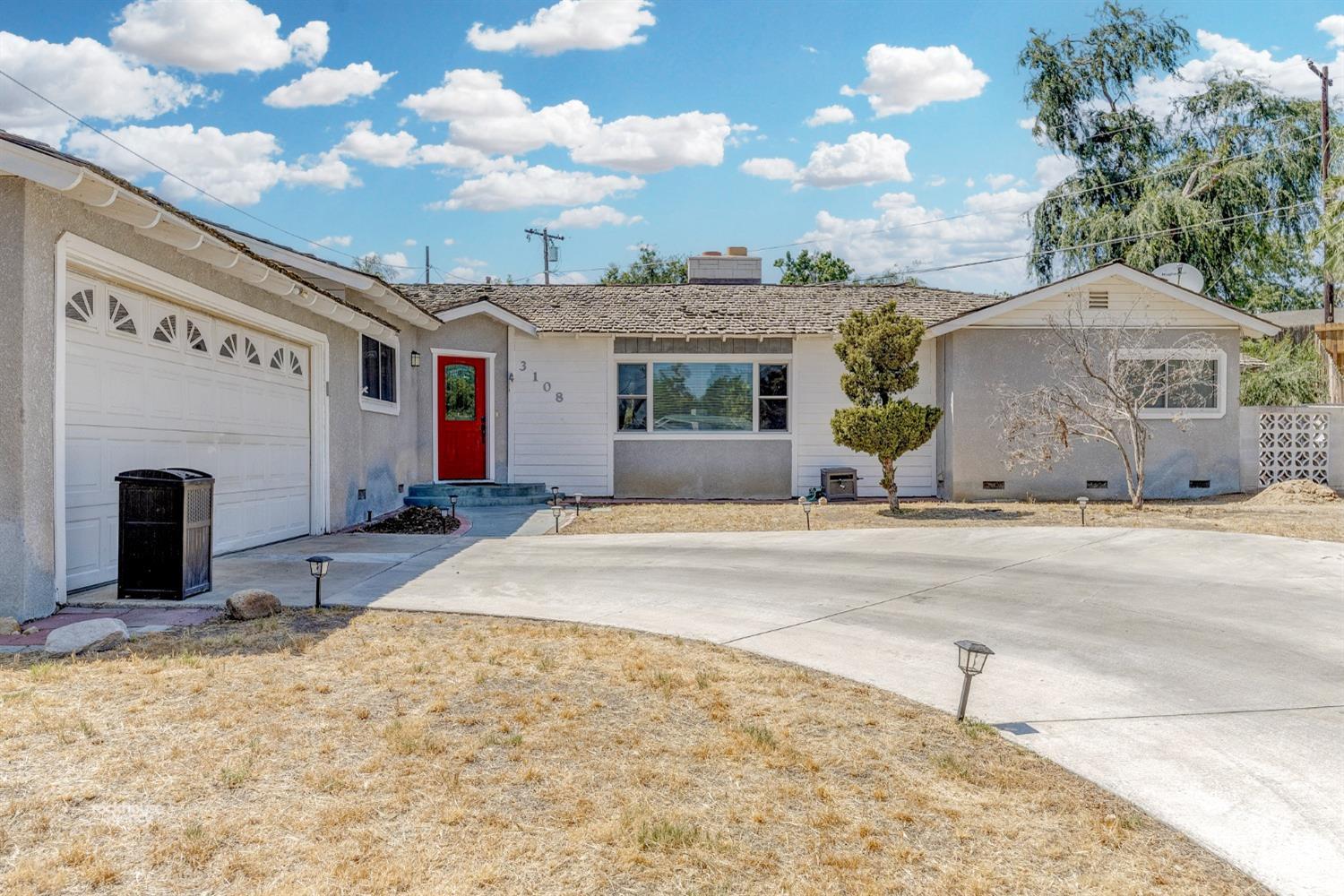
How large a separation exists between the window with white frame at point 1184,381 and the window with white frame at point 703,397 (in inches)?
244

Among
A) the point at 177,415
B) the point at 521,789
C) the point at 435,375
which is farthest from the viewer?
the point at 435,375

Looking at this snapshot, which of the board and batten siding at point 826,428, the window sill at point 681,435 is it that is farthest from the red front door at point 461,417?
the board and batten siding at point 826,428

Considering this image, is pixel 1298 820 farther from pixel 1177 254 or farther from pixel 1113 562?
pixel 1177 254

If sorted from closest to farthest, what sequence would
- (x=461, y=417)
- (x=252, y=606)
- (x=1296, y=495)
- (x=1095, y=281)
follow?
(x=252, y=606)
(x=1296, y=495)
(x=1095, y=281)
(x=461, y=417)

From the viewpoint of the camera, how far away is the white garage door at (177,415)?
23.0 feet

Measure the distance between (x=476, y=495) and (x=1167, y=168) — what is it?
25.1m

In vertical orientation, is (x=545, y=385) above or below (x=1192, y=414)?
above

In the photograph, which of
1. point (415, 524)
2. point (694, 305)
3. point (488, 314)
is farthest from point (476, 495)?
point (694, 305)

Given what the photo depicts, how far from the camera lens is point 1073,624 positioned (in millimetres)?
6785

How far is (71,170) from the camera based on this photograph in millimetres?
5672

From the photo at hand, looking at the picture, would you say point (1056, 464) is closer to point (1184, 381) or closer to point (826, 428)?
point (1184, 381)

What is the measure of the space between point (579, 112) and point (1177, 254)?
736 inches

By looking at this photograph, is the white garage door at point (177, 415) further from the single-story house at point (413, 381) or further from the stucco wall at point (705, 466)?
the stucco wall at point (705, 466)

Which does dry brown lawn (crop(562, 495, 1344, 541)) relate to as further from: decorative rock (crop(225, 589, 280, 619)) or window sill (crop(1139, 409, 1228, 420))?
decorative rock (crop(225, 589, 280, 619))
